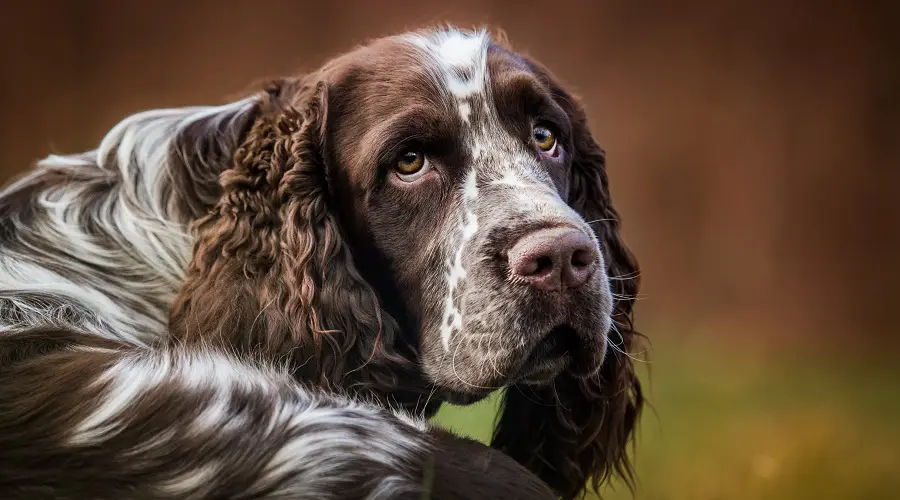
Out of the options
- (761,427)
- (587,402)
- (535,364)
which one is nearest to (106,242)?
(535,364)


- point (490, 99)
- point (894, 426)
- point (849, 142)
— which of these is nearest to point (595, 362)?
point (490, 99)

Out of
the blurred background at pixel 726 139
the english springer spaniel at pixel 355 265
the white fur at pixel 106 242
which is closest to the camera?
the english springer spaniel at pixel 355 265

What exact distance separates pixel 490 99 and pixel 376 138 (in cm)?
32

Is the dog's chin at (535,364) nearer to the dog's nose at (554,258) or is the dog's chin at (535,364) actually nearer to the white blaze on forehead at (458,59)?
the dog's nose at (554,258)

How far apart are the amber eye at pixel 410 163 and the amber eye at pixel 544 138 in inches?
13.3

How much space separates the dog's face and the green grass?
10.1 inches

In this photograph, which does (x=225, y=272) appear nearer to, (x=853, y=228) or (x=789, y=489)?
(x=789, y=489)

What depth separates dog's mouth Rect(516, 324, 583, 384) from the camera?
90.0 inches

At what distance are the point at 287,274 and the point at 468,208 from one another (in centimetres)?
47

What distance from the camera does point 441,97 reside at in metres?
2.52

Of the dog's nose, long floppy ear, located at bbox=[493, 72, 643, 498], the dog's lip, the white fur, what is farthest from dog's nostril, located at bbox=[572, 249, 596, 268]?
the white fur

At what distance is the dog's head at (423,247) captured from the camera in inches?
89.9

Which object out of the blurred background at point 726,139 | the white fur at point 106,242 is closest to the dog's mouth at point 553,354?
the white fur at point 106,242

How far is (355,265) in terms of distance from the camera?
2557 millimetres
